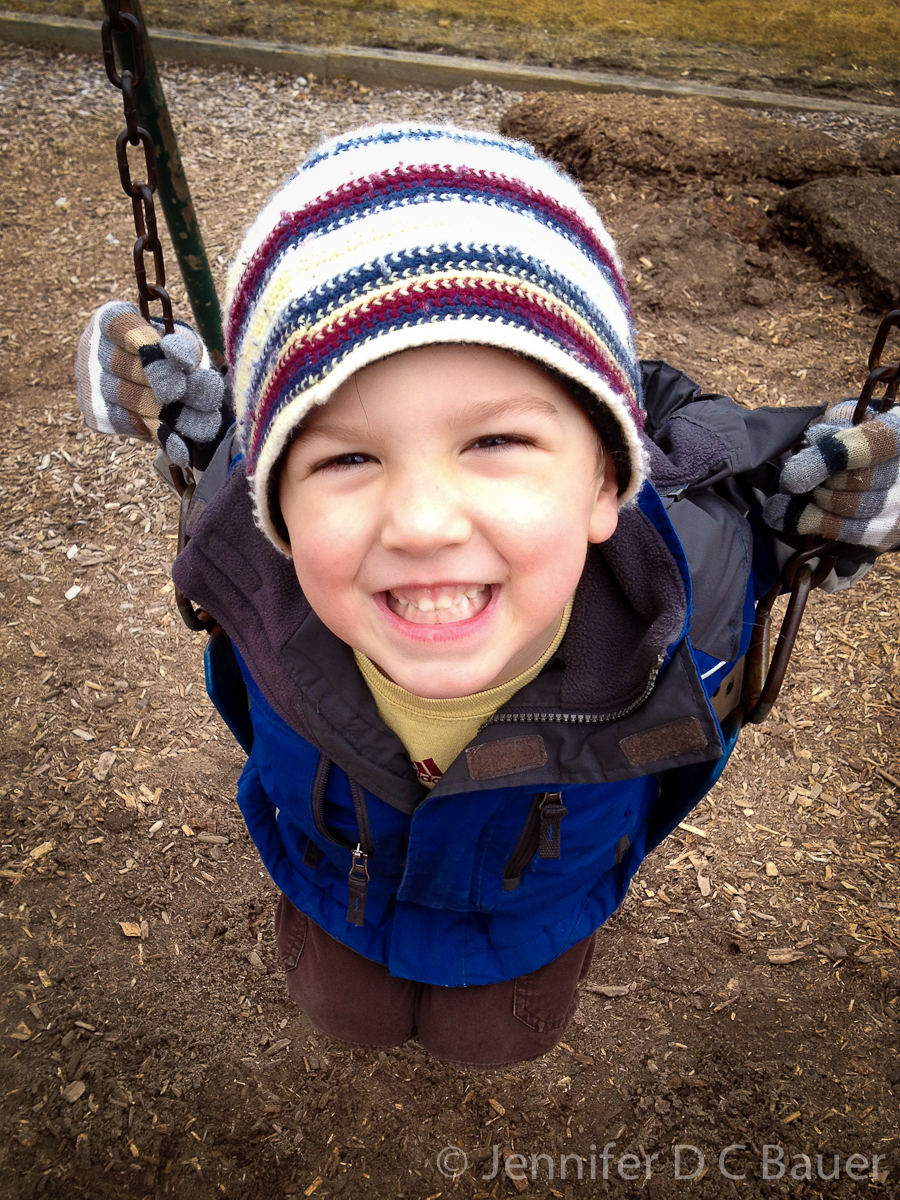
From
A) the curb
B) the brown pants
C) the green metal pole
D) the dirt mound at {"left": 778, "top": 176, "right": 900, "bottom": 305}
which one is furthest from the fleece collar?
the curb

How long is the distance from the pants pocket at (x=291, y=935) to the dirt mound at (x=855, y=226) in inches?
128

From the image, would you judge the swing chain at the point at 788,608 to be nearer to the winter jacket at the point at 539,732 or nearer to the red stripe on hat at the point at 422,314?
the winter jacket at the point at 539,732

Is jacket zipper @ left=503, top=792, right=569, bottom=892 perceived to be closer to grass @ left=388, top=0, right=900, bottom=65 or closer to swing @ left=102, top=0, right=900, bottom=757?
swing @ left=102, top=0, right=900, bottom=757

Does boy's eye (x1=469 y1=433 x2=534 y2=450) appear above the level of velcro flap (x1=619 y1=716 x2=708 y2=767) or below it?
above

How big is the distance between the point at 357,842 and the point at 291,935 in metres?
0.45

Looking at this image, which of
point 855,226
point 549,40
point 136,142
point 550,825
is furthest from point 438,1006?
point 549,40

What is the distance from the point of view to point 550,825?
1544 millimetres

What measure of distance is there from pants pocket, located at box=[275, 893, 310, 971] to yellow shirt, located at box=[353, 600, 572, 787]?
2.15 ft

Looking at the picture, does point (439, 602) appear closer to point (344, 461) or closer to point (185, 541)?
point (344, 461)

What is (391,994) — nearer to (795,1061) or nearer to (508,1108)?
(508,1108)

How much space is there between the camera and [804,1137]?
76.6 inches

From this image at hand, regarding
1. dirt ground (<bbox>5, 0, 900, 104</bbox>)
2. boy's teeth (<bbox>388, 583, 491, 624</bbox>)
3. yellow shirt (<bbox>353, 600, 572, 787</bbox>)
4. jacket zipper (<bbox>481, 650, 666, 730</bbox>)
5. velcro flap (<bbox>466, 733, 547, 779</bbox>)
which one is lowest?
yellow shirt (<bbox>353, 600, 572, 787</bbox>)

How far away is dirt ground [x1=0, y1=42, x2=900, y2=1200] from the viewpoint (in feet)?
6.40

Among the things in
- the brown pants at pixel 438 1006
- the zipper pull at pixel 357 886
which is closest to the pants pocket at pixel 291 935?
the brown pants at pixel 438 1006
